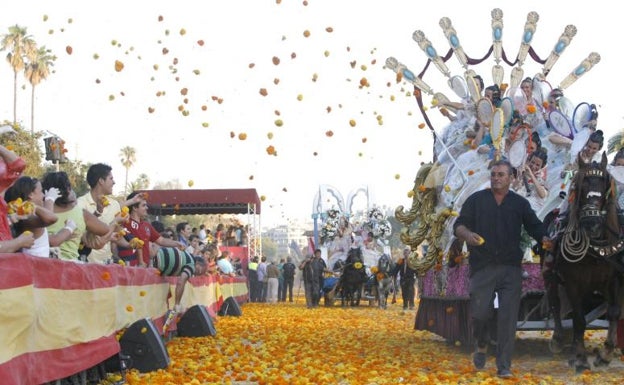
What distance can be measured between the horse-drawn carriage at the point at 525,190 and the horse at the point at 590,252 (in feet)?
0.03

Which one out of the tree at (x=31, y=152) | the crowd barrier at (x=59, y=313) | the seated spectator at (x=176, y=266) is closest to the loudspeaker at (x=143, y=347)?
the crowd barrier at (x=59, y=313)

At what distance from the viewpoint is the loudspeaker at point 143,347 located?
9633mm

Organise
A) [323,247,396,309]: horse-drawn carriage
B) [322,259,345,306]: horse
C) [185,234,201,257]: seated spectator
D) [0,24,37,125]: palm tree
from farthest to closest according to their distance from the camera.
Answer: [0,24,37,125]: palm tree < [322,259,345,306]: horse < [323,247,396,309]: horse-drawn carriage < [185,234,201,257]: seated spectator

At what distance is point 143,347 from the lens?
9695mm

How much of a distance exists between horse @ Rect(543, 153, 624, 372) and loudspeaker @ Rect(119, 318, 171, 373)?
4.12m

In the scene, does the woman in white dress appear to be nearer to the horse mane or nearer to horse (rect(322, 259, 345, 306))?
the horse mane

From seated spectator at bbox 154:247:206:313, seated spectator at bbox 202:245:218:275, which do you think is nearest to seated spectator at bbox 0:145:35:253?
seated spectator at bbox 154:247:206:313

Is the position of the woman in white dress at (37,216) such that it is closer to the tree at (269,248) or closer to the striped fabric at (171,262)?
the striped fabric at (171,262)

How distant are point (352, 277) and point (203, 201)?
11042mm

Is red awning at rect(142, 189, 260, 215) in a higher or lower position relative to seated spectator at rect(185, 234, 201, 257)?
higher

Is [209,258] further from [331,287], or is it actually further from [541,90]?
[331,287]

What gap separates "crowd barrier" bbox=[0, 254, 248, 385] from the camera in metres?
5.66

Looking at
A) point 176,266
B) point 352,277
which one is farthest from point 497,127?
point 352,277

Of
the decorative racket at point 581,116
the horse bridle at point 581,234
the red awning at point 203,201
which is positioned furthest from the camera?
the red awning at point 203,201
